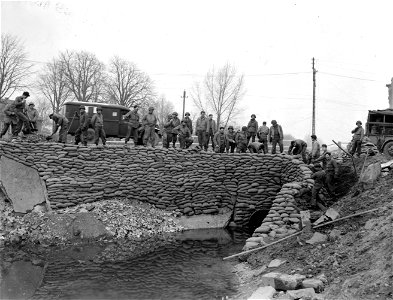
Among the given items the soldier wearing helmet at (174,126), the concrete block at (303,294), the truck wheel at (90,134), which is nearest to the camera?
the concrete block at (303,294)

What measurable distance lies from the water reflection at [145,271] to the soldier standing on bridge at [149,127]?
4.15m

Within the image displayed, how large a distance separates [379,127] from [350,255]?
987 cm

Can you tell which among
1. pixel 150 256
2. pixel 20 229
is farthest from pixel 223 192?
pixel 20 229

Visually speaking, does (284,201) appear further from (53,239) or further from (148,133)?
(53,239)

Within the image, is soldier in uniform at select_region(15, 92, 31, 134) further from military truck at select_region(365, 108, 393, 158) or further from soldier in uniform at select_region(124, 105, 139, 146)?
military truck at select_region(365, 108, 393, 158)

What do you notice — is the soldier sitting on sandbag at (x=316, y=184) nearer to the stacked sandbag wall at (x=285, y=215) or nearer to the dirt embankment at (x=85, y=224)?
the stacked sandbag wall at (x=285, y=215)

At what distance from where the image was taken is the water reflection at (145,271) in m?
7.52

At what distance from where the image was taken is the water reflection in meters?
7.52

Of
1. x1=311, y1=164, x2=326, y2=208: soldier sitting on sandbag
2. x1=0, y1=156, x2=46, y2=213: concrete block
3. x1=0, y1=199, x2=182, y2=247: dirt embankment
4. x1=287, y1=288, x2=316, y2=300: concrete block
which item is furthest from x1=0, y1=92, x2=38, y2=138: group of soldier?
x1=287, y1=288, x2=316, y2=300: concrete block

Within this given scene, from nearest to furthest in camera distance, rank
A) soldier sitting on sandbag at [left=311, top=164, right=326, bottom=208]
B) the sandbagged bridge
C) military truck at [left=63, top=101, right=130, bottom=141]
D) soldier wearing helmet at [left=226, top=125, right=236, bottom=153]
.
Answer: soldier sitting on sandbag at [left=311, top=164, right=326, bottom=208] < the sandbagged bridge < soldier wearing helmet at [left=226, top=125, right=236, bottom=153] < military truck at [left=63, top=101, right=130, bottom=141]

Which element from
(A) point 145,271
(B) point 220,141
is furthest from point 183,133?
(A) point 145,271

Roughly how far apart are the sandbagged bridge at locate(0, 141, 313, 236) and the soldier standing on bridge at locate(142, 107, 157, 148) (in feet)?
2.77

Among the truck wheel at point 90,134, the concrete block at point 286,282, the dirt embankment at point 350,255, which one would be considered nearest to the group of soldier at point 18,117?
the truck wheel at point 90,134

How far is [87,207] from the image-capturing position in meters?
12.3
